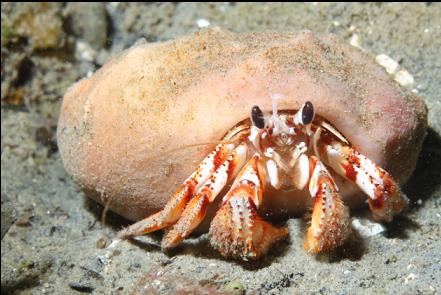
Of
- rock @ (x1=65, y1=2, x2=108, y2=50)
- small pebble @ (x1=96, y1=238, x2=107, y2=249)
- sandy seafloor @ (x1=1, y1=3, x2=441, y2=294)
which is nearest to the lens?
sandy seafloor @ (x1=1, y1=3, x2=441, y2=294)

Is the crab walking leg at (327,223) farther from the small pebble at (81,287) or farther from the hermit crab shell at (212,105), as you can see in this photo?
the small pebble at (81,287)

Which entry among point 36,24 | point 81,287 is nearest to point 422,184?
point 81,287

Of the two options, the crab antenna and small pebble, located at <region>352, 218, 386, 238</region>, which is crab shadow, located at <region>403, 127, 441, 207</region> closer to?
small pebble, located at <region>352, 218, 386, 238</region>

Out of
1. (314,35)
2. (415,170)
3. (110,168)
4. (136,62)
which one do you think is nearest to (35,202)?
(110,168)

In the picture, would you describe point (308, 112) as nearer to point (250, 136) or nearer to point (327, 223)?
point (250, 136)

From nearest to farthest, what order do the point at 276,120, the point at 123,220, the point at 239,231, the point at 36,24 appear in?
the point at 239,231, the point at 276,120, the point at 123,220, the point at 36,24

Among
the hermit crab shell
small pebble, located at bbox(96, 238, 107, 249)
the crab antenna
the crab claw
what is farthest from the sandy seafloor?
the crab antenna
